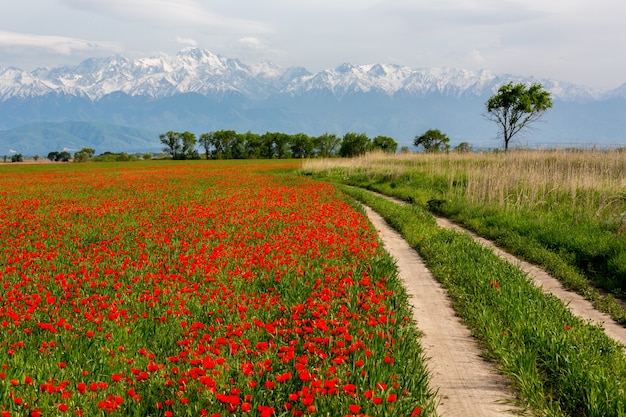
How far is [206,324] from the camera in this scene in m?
6.37

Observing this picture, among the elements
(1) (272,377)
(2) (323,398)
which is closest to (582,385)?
(2) (323,398)

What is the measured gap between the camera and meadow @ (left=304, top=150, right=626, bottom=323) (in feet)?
32.3

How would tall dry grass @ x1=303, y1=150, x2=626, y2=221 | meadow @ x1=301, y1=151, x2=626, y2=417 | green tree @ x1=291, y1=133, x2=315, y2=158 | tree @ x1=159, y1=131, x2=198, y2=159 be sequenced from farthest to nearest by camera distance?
green tree @ x1=291, y1=133, x2=315, y2=158 < tree @ x1=159, y1=131, x2=198, y2=159 < tall dry grass @ x1=303, y1=150, x2=626, y2=221 < meadow @ x1=301, y1=151, x2=626, y2=417

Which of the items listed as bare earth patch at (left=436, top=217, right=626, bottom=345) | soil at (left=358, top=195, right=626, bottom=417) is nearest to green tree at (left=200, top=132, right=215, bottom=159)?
bare earth patch at (left=436, top=217, right=626, bottom=345)

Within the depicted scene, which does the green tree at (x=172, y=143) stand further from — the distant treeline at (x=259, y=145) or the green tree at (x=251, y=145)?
the green tree at (x=251, y=145)

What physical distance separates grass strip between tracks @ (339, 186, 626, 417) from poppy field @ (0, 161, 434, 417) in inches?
42.3

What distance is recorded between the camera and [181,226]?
13625 millimetres

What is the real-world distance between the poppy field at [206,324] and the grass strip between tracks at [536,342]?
1.07 meters

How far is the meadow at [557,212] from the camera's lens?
32.3ft

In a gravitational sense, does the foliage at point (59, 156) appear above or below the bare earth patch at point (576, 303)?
above

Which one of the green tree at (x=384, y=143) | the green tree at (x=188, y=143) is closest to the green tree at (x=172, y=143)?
the green tree at (x=188, y=143)

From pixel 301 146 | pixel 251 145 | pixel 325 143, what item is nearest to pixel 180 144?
pixel 251 145

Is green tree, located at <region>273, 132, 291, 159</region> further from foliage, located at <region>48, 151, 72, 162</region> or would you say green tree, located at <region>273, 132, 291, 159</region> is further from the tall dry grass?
the tall dry grass

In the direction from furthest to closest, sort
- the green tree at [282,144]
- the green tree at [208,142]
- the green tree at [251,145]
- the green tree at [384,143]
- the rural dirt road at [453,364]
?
the green tree at [208,142], the green tree at [282,144], the green tree at [251,145], the green tree at [384,143], the rural dirt road at [453,364]
